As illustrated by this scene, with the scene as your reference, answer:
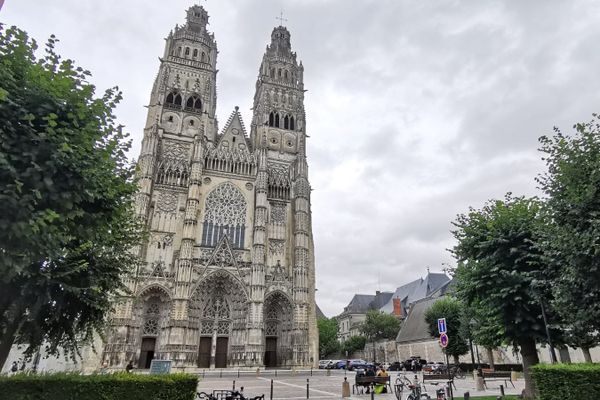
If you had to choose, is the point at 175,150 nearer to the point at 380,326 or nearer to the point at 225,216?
the point at 225,216

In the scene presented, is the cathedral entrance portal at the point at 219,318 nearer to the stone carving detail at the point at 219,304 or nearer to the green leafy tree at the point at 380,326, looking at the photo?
the stone carving detail at the point at 219,304

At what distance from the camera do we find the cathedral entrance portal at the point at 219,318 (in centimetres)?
3500

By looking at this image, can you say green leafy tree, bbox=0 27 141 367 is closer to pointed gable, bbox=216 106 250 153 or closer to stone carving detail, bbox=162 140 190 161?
stone carving detail, bbox=162 140 190 161

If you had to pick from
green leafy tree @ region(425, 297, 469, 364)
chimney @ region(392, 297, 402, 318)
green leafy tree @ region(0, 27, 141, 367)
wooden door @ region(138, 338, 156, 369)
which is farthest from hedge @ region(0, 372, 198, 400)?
chimney @ region(392, 297, 402, 318)

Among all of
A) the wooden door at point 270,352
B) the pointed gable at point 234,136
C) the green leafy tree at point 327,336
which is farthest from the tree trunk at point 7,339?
the green leafy tree at point 327,336

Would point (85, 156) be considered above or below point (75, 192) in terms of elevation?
above

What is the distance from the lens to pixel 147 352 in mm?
33531

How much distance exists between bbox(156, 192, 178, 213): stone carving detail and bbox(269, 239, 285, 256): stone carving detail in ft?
34.6

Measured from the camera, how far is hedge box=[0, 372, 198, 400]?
25.4 feet

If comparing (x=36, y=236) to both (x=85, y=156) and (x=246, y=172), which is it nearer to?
(x=85, y=156)

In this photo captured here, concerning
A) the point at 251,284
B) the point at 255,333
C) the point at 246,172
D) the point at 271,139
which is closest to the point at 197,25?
the point at 271,139

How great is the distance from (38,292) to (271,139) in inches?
1505

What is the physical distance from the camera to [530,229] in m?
14.5

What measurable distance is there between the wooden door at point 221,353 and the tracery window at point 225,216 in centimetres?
911
